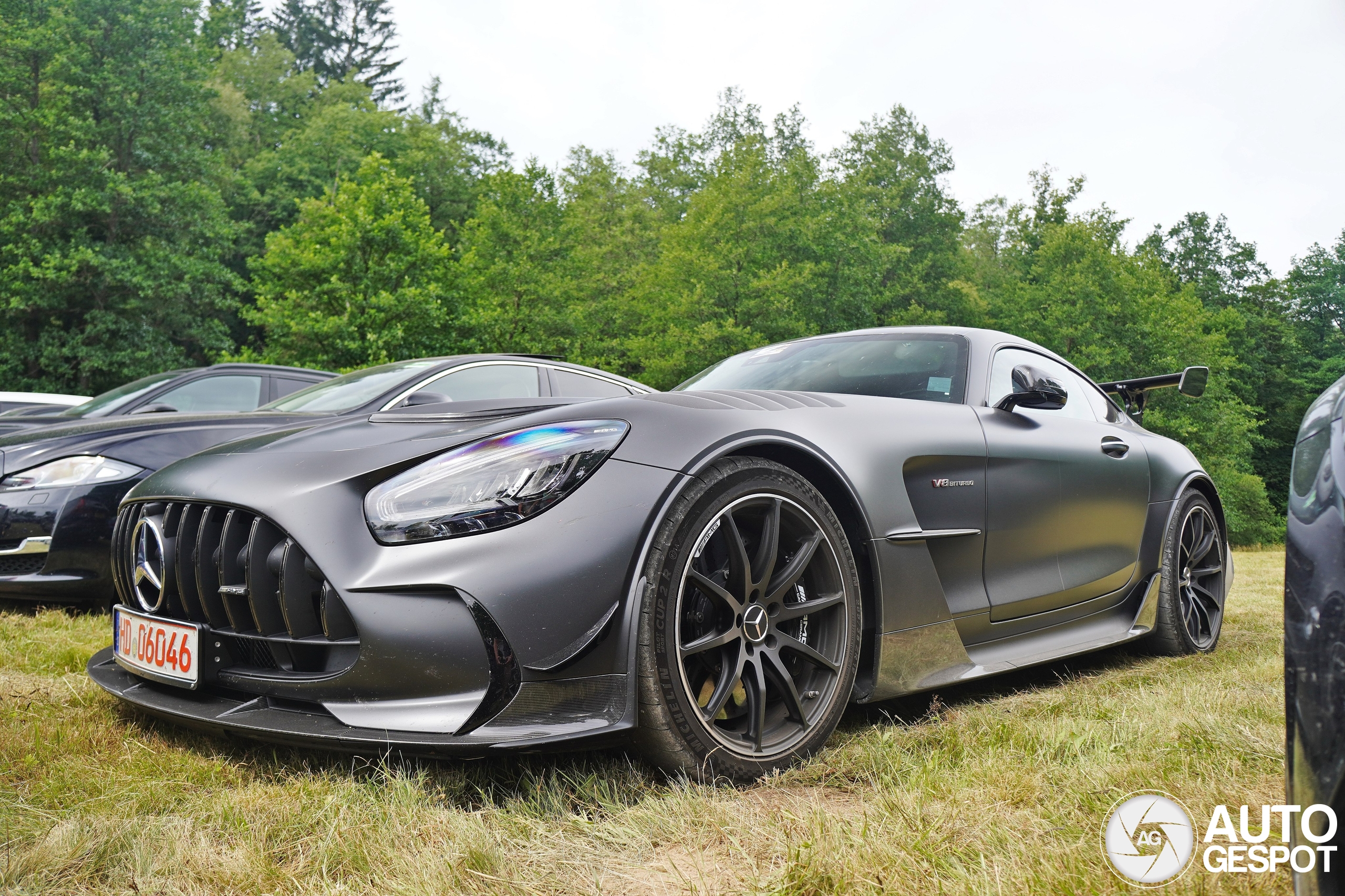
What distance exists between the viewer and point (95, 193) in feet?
80.9

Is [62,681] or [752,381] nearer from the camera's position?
[62,681]

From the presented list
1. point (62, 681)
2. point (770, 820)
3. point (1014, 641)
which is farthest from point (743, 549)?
point (62, 681)

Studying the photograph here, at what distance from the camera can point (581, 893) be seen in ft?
5.11

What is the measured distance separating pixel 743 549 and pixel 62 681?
7.36 ft

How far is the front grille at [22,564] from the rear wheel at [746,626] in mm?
3400

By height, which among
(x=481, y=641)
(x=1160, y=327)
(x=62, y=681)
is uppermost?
(x=1160, y=327)

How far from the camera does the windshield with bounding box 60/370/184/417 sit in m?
6.39

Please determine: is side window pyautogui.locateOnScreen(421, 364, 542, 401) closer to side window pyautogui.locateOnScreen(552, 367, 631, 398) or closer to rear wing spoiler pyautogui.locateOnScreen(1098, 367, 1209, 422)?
side window pyautogui.locateOnScreen(552, 367, 631, 398)

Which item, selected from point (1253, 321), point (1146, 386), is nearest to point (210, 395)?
point (1146, 386)

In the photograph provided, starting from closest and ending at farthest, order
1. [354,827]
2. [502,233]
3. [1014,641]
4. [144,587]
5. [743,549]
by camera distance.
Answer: [354,827] → [743,549] → [144,587] → [1014,641] → [502,233]

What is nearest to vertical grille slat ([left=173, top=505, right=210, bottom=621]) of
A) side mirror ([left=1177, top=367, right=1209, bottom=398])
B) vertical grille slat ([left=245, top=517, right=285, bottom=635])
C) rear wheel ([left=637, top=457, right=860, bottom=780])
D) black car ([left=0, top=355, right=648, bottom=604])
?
vertical grille slat ([left=245, top=517, right=285, bottom=635])

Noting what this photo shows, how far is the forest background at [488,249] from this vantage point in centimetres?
2412

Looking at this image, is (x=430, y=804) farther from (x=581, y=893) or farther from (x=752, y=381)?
(x=752, y=381)

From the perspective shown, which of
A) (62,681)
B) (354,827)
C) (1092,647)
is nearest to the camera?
(354,827)
